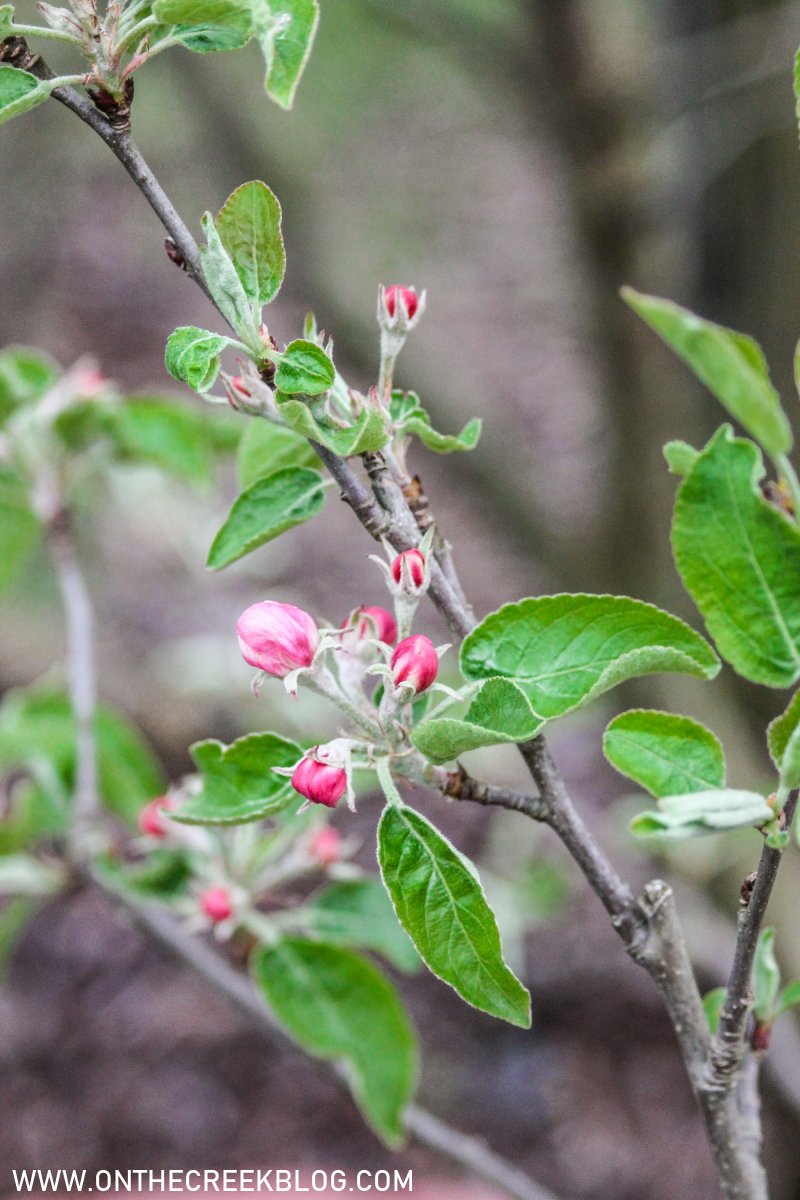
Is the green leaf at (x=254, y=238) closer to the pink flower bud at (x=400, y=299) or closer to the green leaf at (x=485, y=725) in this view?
the pink flower bud at (x=400, y=299)

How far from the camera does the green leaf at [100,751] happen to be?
4.44 ft

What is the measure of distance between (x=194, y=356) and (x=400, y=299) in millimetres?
139

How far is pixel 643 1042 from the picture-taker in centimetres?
260

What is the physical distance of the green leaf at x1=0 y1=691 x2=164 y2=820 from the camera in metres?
1.35

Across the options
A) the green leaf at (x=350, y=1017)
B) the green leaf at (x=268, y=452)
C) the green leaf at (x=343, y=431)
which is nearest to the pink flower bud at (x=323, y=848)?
the green leaf at (x=350, y=1017)

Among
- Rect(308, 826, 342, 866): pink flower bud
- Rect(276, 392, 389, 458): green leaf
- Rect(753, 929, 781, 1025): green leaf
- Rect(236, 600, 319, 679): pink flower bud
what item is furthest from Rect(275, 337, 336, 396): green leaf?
Rect(308, 826, 342, 866): pink flower bud

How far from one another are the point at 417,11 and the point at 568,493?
2.84 m

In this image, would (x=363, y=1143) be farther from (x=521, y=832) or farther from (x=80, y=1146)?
(x=521, y=832)

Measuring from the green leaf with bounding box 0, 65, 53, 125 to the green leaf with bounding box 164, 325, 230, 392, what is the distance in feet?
0.46

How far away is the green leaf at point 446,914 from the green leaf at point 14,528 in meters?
1.04

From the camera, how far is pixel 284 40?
50cm

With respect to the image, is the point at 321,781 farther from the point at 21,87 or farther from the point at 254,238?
the point at 21,87

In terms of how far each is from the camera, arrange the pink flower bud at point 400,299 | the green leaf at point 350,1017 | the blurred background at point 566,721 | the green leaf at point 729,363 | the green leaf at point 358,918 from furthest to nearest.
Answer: the blurred background at point 566,721 < the green leaf at point 358,918 < the green leaf at point 350,1017 < the pink flower bud at point 400,299 < the green leaf at point 729,363

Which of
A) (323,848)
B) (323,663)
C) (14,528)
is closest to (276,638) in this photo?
(323,663)
